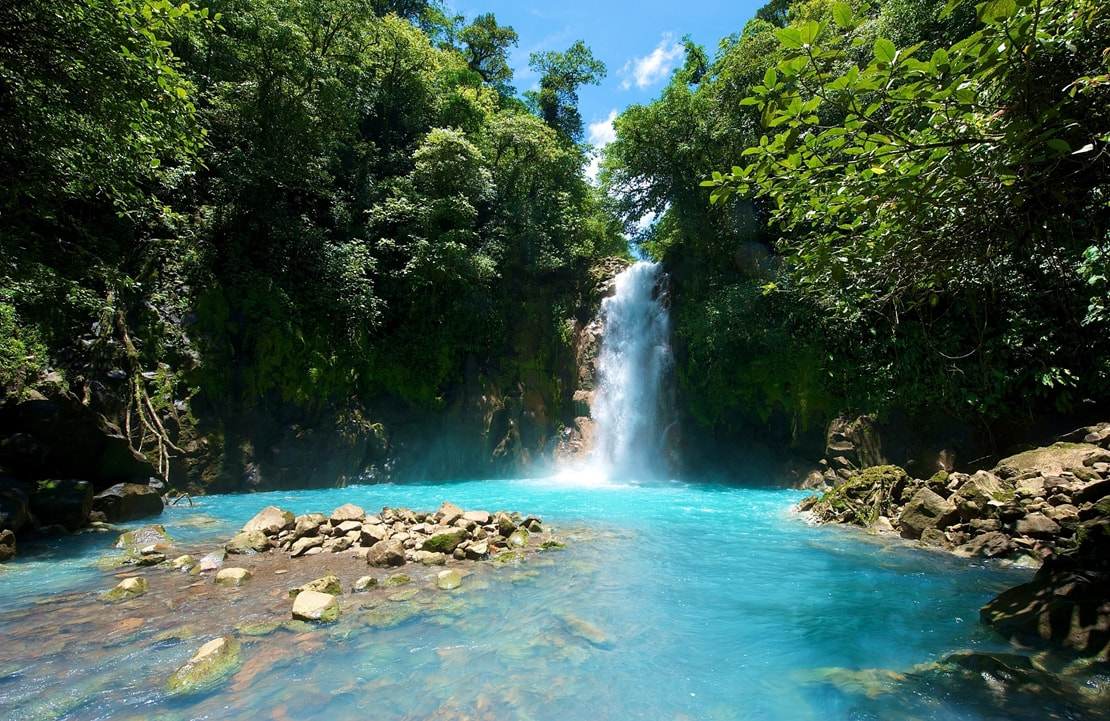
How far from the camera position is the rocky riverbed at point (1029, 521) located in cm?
403

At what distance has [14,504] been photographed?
22.4ft

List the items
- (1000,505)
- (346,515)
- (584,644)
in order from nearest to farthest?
(584,644)
(1000,505)
(346,515)

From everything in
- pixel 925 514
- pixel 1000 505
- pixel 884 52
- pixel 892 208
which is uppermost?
pixel 884 52

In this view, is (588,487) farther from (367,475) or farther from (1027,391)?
(1027,391)

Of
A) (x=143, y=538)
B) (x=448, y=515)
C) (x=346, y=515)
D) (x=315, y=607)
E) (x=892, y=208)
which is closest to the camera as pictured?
(x=892, y=208)

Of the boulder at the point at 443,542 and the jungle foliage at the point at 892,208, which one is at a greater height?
the jungle foliage at the point at 892,208

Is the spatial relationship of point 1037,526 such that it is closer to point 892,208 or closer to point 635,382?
point 892,208

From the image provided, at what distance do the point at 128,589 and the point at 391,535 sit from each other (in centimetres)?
295

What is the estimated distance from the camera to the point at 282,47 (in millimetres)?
14234

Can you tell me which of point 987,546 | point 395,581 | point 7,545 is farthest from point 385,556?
point 987,546

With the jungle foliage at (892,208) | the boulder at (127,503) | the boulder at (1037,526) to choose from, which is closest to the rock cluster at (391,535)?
the boulder at (127,503)

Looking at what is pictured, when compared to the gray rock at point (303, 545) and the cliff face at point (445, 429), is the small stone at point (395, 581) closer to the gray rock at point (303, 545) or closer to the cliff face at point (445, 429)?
the gray rock at point (303, 545)

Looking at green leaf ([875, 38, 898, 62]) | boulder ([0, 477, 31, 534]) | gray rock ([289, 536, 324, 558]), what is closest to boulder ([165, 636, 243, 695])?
gray rock ([289, 536, 324, 558])

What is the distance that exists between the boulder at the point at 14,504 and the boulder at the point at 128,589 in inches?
106
